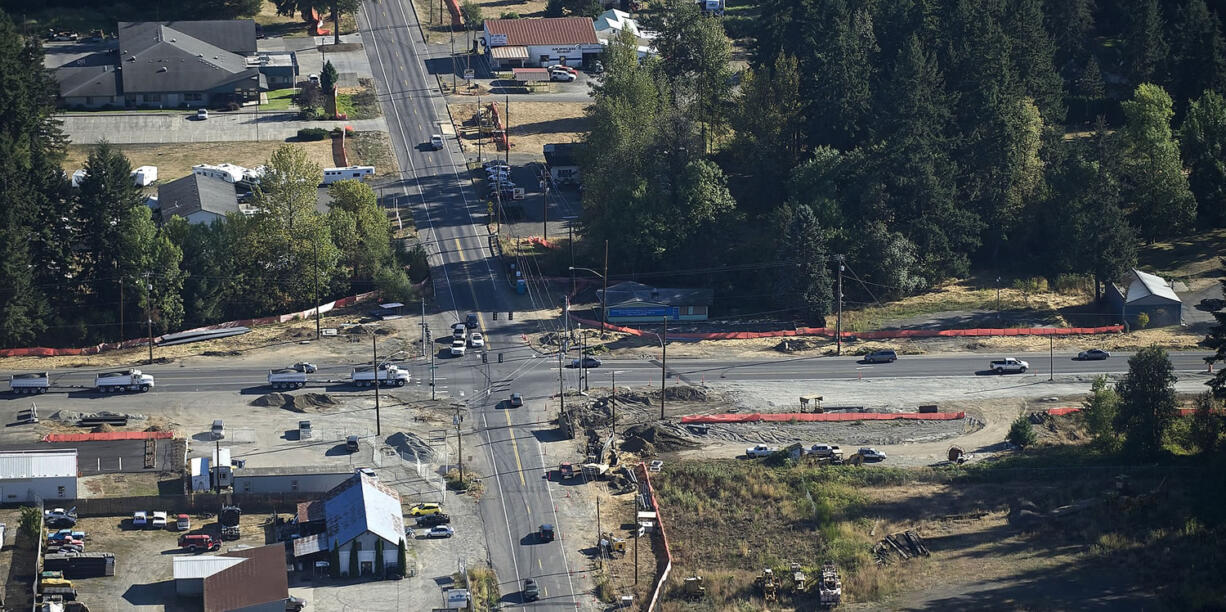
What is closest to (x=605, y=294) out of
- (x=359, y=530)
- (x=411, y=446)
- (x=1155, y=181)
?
(x=411, y=446)

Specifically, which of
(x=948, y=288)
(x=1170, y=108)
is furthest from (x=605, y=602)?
(x=1170, y=108)

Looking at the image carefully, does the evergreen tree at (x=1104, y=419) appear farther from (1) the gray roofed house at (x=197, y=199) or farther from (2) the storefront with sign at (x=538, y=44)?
(2) the storefront with sign at (x=538, y=44)

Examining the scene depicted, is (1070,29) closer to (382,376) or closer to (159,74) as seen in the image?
(382,376)

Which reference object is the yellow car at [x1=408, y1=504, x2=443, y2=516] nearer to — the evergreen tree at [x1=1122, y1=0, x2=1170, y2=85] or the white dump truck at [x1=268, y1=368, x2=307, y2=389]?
the white dump truck at [x1=268, y1=368, x2=307, y2=389]

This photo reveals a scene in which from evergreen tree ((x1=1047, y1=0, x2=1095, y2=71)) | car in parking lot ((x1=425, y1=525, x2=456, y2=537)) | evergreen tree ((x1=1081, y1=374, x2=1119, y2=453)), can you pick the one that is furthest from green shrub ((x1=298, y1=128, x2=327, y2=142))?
evergreen tree ((x1=1081, y1=374, x2=1119, y2=453))

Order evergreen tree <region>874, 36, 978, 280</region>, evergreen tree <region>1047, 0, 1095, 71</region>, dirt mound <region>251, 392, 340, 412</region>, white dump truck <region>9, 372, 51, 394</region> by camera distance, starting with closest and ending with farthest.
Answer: dirt mound <region>251, 392, 340, 412</region> < white dump truck <region>9, 372, 51, 394</region> < evergreen tree <region>874, 36, 978, 280</region> < evergreen tree <region>1047, 0, 1095, 71</region>

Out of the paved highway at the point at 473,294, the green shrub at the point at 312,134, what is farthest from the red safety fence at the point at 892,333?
the green shrub at the point at 312,134

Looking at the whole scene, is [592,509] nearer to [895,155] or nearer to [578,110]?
[895,155]
